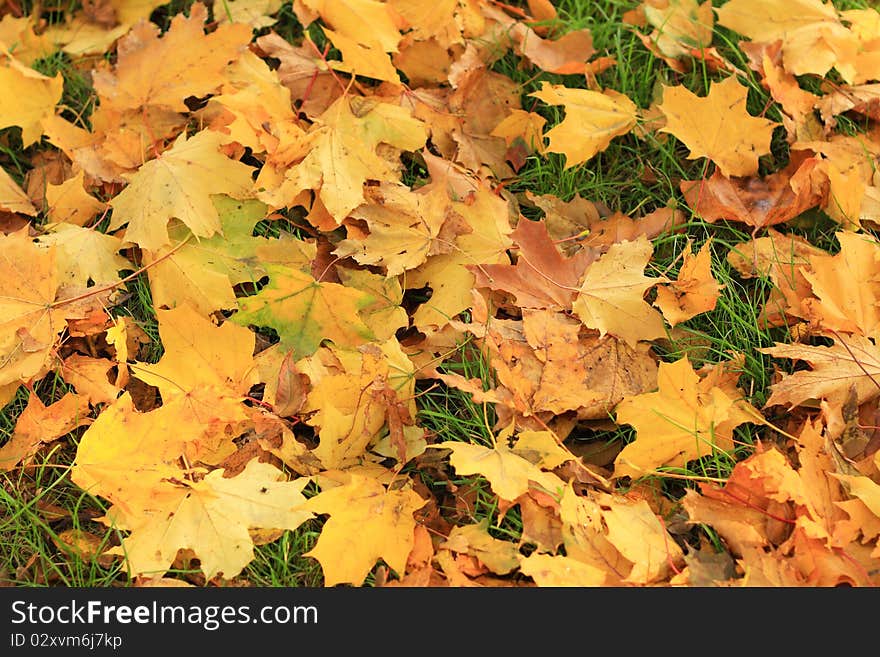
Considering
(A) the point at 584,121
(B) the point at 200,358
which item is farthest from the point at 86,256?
(A) the point at 584,121

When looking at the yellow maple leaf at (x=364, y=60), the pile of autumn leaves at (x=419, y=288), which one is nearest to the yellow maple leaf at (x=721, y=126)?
the pile of autumn leaves at (x=419, y=288)

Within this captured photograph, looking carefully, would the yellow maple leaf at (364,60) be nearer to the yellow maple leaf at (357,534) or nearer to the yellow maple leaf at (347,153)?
the yellow maple leaf at (347,153)

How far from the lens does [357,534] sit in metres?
1.48

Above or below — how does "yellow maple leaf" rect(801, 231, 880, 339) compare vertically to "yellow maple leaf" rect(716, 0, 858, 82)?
below

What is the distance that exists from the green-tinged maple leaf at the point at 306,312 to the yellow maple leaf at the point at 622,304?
400 millimetres

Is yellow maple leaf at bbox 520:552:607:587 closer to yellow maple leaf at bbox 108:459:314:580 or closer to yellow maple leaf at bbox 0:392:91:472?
yellow maple leaf at bbox 108:459:314:580

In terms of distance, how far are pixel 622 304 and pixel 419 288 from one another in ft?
1.32

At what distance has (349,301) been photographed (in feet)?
5.72

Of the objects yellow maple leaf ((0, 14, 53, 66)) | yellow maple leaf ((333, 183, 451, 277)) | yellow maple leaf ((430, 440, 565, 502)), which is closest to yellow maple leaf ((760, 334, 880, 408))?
yellow maple leaf ((430, 440, 565, 502))

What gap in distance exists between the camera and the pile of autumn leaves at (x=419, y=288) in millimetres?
1509

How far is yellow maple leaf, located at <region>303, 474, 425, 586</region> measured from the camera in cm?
147

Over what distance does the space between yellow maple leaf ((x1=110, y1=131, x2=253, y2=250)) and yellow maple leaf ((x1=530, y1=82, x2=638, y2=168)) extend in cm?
63

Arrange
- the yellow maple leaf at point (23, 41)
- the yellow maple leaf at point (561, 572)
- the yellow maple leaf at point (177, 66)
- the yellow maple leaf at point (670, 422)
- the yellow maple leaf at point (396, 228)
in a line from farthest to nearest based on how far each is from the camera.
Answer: the yellow maple leaf at point (23, 41), the yellow maple leaf at point (177, 66), the yellow maple leaf at point (396, 228), the yellow maple leaf at point (670, 422), the yellow maple leaf at point (561, 572)
